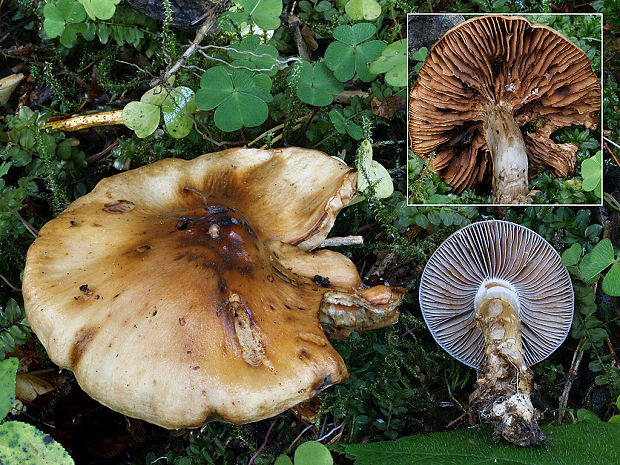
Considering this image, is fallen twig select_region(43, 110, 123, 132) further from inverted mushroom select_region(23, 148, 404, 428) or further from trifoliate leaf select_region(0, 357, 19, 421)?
trifoliate leaf select_region(0, 357, 19, 421)

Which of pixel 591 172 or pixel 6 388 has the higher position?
pixel 591 172

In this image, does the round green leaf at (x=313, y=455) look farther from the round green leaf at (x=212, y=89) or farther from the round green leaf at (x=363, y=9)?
the round green leaf at (x=363, y=9)

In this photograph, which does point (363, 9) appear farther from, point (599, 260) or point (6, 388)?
point (6, 388)

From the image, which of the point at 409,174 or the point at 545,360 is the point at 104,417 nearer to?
the point at 409,174

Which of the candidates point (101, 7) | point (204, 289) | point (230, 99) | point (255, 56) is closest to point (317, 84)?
point (255, 56)

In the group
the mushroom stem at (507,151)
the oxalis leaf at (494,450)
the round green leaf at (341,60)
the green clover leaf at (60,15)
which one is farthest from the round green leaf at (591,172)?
the green clover leaf at (60,15)

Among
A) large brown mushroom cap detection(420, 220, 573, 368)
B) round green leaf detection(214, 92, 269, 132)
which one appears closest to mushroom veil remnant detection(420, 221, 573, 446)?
large brown mushroom cap detection(420, 220, 573, 368)

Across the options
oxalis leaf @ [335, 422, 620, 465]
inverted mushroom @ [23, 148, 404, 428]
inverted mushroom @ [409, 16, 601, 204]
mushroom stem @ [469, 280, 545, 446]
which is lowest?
oxalis leaf @ [335, 422, 620, 465]

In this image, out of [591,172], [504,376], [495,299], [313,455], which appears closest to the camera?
[313,455]
